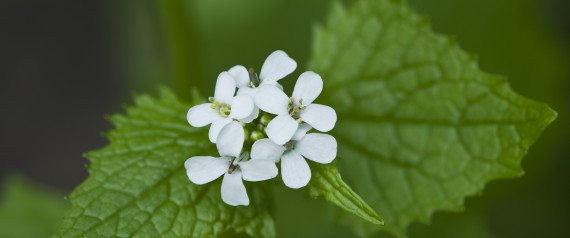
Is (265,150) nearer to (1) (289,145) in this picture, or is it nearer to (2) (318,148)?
(1) (289,145)

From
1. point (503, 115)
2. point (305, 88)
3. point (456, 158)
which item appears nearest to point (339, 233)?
point (456, 158)

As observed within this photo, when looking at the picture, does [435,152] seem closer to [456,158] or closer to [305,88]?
[456,158]

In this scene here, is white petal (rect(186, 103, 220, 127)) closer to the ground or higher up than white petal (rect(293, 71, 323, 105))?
higher up

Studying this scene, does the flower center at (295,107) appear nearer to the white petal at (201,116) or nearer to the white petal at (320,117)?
the white petal at (320,117)

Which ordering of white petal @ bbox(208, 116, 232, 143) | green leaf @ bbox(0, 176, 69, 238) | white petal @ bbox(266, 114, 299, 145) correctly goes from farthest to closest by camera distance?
green leaf @ bbox(0, 176, 69, 238) → white petal @ bbox(208, 116, 232, 143) → white petal @ bbox(266, 114, 299, 145)

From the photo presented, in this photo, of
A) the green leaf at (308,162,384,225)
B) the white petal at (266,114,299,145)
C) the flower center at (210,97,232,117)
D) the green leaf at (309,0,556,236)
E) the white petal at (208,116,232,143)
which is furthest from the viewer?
the green leaf at (309,0,556,236)

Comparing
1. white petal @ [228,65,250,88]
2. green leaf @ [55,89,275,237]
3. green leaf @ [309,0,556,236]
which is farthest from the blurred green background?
white petal @ [228,65,250,88]

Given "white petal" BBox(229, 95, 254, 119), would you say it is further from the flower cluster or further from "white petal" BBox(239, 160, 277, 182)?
"white petal" BBox(239, 160, 277, 182)
